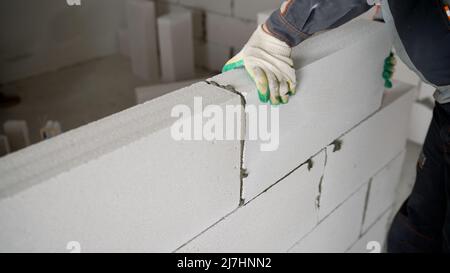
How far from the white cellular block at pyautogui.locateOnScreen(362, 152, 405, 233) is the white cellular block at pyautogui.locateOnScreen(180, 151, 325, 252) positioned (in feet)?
1.59

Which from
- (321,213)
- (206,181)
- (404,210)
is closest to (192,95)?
(206,181)

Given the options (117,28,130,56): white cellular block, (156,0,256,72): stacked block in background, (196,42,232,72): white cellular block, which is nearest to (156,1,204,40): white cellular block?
(156,0,256,72): stacked block in background

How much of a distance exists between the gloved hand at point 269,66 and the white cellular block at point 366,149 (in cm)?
46

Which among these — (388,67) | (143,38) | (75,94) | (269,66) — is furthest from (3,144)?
(388,67)

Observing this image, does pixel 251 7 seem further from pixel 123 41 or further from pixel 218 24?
pixel 123 41

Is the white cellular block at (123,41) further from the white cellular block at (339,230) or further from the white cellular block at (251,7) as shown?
the white cellular block at (339,230)

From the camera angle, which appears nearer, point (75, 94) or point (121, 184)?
point (121, 184)

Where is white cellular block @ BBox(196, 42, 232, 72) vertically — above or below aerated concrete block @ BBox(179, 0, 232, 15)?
below

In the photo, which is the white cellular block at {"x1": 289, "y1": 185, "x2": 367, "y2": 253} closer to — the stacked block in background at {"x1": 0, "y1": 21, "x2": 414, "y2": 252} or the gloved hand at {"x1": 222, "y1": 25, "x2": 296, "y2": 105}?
the stacked block in background at {"x1": 0, "y1": 21, "x2": 414, "y2": 252}

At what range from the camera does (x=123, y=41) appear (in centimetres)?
439

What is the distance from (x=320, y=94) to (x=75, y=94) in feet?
9.47

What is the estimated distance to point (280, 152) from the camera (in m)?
1.23

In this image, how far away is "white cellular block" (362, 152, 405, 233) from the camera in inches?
74.4
